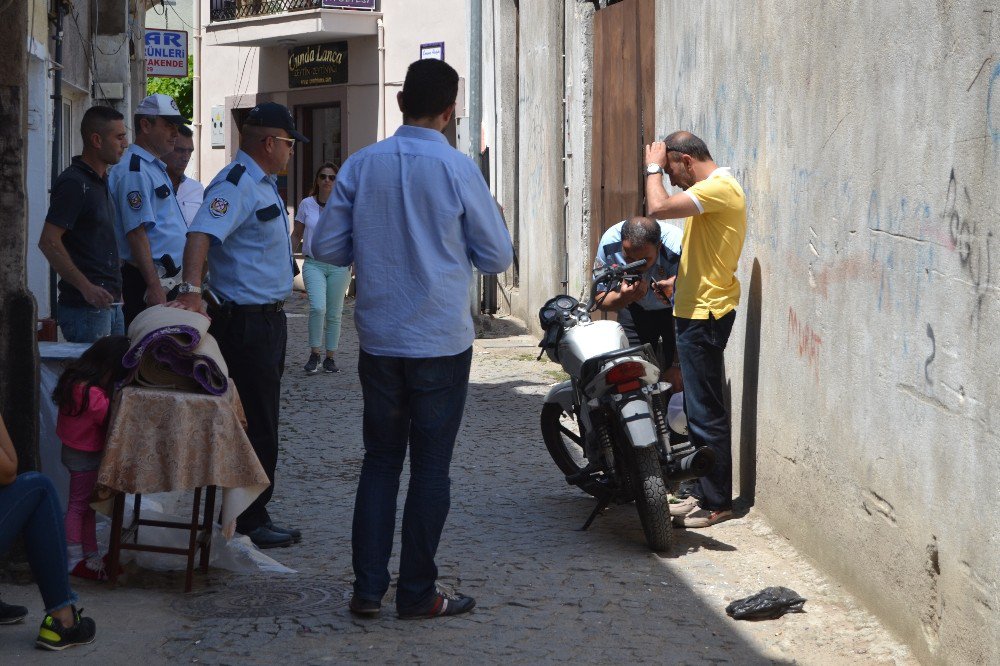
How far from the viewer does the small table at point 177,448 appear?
4.72 metres

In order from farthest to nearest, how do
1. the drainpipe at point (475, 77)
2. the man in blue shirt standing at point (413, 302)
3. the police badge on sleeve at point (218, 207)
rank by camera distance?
1. the drainpipe at point (475, 77)
2. the police badge on sleeve at point (218, 207)
3. the man in blue shirt standing at point (413, 302)

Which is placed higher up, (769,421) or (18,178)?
(18,178)

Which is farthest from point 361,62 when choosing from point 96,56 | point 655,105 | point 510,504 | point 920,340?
point 920,340

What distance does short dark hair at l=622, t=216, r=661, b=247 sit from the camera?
655 cm

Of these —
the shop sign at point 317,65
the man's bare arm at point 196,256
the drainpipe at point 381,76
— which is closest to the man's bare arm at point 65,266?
the man's bare arm at point 196,256

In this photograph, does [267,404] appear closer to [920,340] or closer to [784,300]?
[784,300]

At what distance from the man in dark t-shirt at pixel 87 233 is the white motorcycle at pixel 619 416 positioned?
212cm

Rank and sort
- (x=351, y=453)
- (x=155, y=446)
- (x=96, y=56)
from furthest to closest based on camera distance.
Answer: (x=96, y=56)
(x=351, y=453)
(x=155, y=446)

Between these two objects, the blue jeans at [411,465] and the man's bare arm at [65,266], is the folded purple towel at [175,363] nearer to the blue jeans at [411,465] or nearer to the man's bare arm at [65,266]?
the blue jeans at [411,465]

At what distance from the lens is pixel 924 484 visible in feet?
13.8

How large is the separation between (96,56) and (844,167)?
12.3 meters

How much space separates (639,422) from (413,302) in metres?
1.45

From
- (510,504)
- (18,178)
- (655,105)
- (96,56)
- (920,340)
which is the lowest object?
(510,504)

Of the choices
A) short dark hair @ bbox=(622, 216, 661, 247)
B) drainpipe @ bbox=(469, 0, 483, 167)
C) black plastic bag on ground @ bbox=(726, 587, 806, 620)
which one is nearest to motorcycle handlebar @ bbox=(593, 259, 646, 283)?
short dark hair @ bbox=(622, 216, 661, 247)
